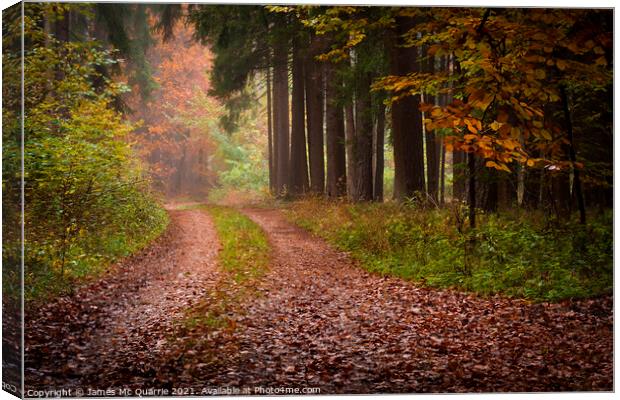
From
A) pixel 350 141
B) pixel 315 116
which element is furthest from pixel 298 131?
pixel 350 141

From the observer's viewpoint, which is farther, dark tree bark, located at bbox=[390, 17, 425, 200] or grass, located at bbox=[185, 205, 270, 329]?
dark tree bark, located at bbox=[390, 17, 425, 200]

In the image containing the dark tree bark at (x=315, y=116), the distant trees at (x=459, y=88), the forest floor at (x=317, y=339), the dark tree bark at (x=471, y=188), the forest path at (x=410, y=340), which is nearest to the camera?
the forest floor at (x=317, y=339)

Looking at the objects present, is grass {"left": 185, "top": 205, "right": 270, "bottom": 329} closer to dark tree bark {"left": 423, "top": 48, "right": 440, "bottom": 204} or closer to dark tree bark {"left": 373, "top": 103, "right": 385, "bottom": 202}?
dark tree bark {"left": 373, "top": 103, "right": 385, "bottom": 202}

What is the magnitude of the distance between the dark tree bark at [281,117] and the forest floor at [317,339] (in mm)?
1654

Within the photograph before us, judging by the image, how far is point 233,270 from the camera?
18.3 feet

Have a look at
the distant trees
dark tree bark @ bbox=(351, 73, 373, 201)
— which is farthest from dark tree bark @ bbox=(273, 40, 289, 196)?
dark tree bark @ bbox=(351, 73, 373, 201)

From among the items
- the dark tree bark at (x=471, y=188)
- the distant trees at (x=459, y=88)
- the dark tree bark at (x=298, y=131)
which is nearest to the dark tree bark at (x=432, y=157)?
the distant trees at (x=459, y=88)

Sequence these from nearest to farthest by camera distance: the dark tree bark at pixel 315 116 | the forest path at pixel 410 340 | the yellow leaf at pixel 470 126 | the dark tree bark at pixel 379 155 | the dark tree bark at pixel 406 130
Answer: the yellow leaf at pixel 470 126 < the forest path at pixel 410 340 < the dark tree bark at pixel 406 130 < the dark tree bark at pixel 379 155 < the dark tree bark at pixel 315 116

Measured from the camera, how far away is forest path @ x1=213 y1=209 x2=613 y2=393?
482 cm

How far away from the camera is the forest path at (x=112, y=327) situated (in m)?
4.66

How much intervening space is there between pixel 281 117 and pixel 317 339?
3.54m

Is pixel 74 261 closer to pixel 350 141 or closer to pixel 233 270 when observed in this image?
pixel 233 270

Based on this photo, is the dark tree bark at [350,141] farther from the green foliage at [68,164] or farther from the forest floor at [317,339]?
the green foliage at [68,164]

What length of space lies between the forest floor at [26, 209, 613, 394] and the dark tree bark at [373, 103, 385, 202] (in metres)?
1.07
